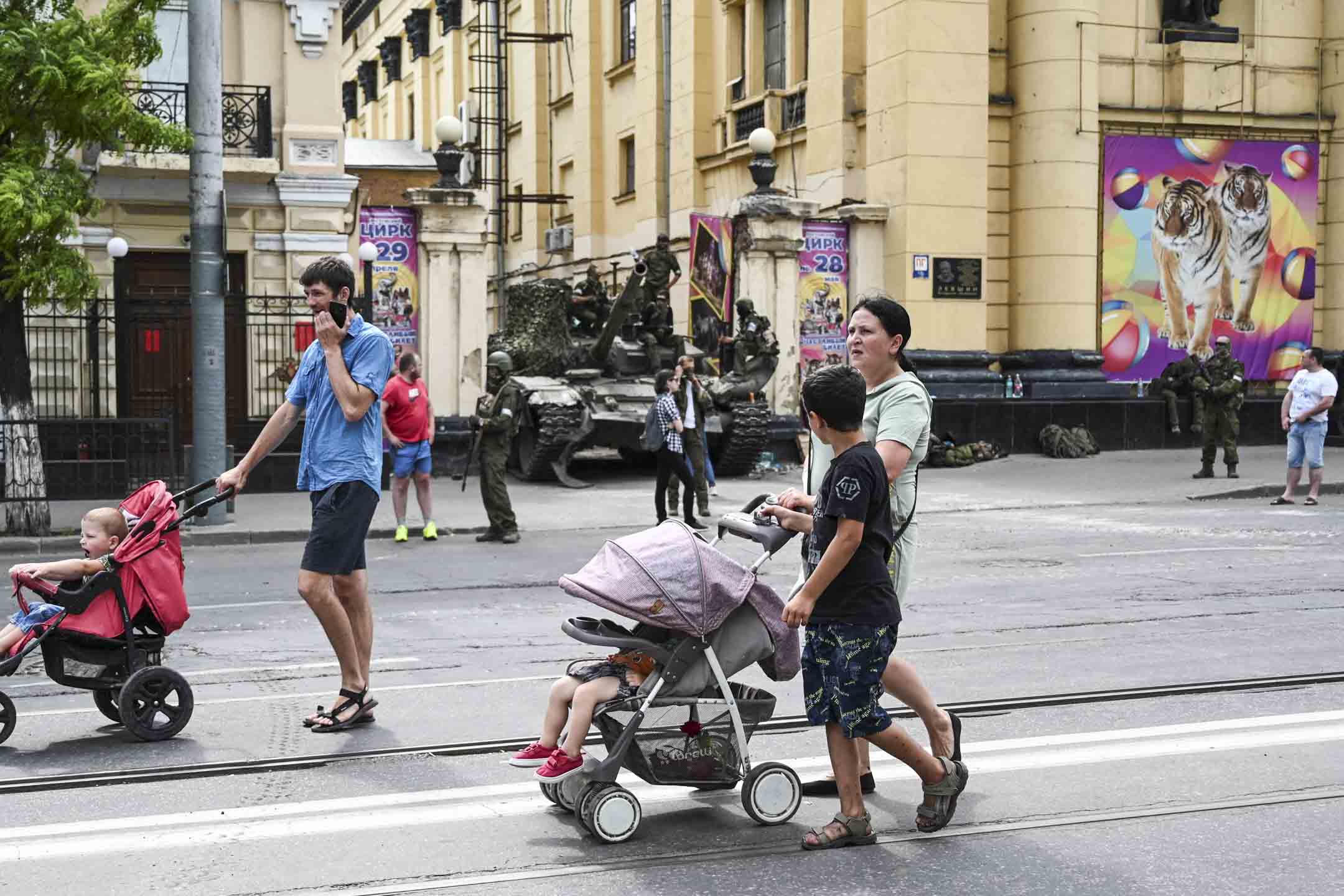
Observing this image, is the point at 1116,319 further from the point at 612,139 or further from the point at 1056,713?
the point at 1056,713

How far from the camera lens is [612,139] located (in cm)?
3581

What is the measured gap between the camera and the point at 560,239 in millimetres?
38406

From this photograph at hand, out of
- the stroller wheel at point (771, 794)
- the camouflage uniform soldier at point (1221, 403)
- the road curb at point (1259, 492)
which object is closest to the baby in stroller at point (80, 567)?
the stroller wheel at point (771, 794)

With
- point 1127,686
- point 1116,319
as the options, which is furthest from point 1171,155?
point 1127,686

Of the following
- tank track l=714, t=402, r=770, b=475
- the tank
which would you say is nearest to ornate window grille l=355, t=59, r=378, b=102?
the tank

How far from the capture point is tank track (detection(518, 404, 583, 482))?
20188mm

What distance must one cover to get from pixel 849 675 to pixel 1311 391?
14105mm

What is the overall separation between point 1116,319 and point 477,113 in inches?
862

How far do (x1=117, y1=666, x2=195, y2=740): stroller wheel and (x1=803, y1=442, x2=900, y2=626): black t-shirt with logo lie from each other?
9.67 ft

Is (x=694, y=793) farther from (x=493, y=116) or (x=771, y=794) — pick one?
(x=493, y=116)

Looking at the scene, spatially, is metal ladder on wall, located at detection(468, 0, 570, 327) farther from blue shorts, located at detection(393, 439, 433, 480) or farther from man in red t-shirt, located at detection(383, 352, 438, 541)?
blue shorts, located at detection(393, 439, 433, 480)

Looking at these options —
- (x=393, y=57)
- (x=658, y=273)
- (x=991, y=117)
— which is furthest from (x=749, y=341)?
(x=393, y=57)

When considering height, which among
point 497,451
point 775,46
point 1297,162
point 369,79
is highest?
point 369,79

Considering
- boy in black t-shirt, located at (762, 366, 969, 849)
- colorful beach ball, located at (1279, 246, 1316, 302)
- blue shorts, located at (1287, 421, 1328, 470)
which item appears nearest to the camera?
boy in black t-shirt, located at (762, 366, 969, 849)
